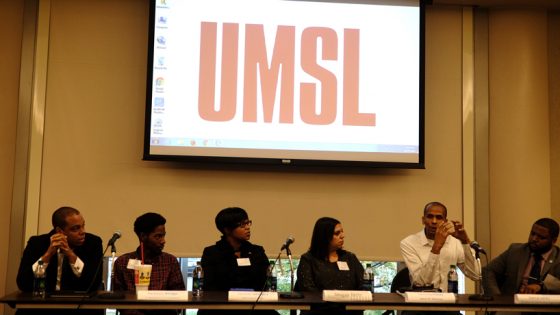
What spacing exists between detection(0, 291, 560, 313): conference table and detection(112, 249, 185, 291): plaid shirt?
41 centimetres

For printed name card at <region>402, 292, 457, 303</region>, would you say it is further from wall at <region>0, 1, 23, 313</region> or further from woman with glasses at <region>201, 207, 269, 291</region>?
wall at <region>0, 1, 23, 313</region>

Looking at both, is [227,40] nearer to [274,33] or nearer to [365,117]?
[274,33]

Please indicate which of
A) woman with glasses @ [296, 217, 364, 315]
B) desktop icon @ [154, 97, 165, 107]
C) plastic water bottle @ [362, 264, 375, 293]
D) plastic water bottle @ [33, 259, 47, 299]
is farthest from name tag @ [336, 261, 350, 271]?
desktop icon @ [154, 97, 165, 107]

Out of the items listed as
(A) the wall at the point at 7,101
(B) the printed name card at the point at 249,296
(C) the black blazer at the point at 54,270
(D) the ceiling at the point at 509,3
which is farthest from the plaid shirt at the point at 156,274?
(D) the ceiling at the point at 509,3

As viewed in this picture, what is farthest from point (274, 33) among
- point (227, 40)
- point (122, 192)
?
point (122, 192)

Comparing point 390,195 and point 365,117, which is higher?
point 365,117

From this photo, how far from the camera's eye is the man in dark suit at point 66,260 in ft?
13.8

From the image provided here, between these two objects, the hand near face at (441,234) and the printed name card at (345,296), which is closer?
the printed name card at (345,296)

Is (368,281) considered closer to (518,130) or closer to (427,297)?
(427,297)

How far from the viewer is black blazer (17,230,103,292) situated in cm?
420

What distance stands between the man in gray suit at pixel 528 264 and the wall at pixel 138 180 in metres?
0.84

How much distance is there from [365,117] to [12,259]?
2.97 metres

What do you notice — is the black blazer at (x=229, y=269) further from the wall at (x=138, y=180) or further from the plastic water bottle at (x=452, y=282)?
the plastic water bottle at (x=452, y=282)

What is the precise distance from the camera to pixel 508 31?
596 centimetres
